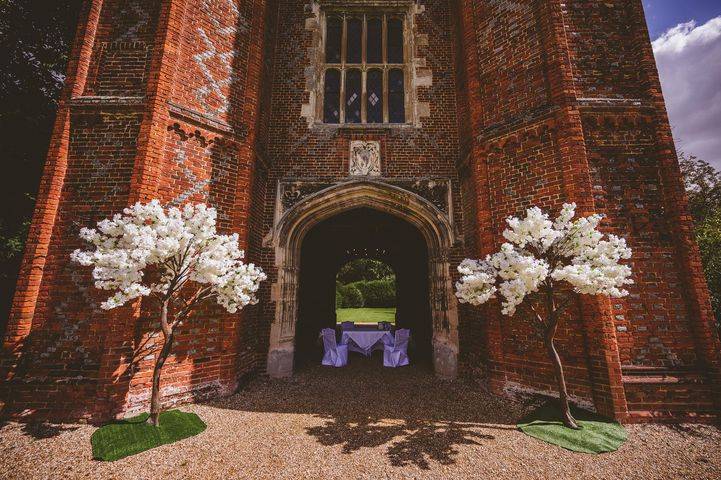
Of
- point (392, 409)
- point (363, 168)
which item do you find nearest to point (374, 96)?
point (363, 168)

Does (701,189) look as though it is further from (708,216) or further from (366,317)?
(366,317)

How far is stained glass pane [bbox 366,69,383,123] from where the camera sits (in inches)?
280

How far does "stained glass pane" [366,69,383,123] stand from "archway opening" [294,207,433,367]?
2347 mm

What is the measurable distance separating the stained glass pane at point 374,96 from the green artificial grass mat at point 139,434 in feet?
21.8

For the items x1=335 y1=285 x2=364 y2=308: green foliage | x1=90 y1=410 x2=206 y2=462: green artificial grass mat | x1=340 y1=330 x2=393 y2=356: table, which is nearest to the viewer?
x1=90 y1=410 x2=206 y2=462: green artificial grass mat

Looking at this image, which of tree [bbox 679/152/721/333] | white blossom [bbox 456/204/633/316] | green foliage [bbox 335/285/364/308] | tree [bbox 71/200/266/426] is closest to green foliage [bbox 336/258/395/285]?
green foliage [bbox 335/285/364/308]

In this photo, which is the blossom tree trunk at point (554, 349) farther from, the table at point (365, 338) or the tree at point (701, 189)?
the tree at point (701, 189)

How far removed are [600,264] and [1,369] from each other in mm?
7747

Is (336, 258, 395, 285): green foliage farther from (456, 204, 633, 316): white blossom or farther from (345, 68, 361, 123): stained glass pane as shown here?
(456, 204, 633, 316): white blossom

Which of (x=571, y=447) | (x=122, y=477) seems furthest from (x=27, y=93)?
(x=571, y=447)

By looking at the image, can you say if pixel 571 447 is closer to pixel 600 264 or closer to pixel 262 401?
pixel 600 264

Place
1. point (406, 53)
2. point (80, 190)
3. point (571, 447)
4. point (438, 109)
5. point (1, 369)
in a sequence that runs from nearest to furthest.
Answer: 1. point (571, 447)
2. point (1, 369)
3. point (80, 190)
4. point (438, 109)
5. point (406, 53)

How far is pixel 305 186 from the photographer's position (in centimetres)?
639

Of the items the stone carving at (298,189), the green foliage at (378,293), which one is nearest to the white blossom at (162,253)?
the stone carving at (298,189)
